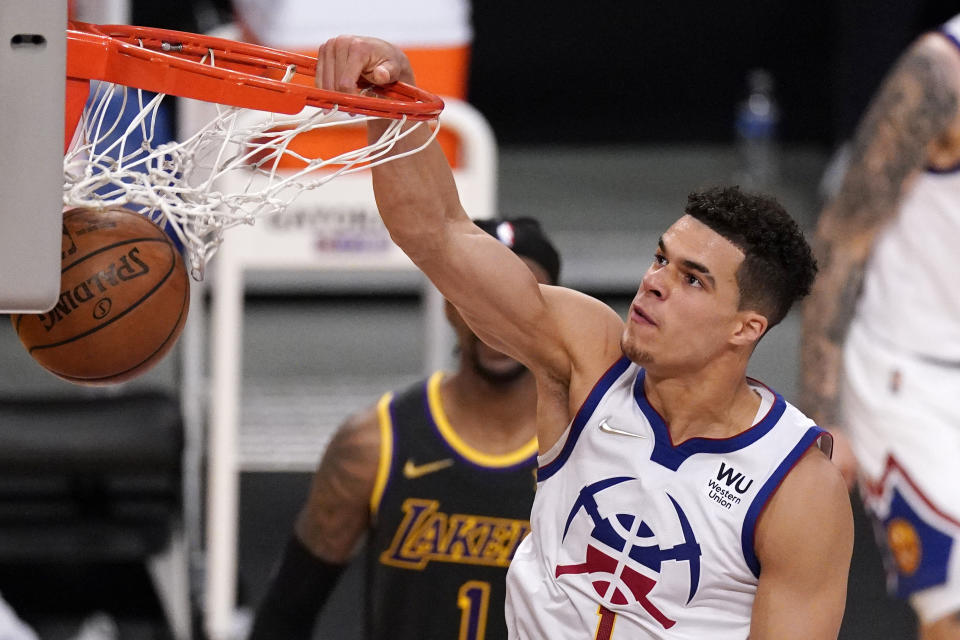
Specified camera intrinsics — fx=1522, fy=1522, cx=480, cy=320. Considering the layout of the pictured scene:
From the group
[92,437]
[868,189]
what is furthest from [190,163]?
[92,437]

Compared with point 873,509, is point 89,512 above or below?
below

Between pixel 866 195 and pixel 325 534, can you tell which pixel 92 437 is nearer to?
pixel 325 534

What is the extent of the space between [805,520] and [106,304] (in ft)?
3.40

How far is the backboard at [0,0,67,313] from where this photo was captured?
5.81 ft

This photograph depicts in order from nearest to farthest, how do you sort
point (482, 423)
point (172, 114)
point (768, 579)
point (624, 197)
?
point (768, 579) → point (482, 423) → point (172, 114) → point (624, 197)

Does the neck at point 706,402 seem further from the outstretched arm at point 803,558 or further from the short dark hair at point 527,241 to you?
the short dark hair at point 527,241

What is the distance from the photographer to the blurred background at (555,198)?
490 cm

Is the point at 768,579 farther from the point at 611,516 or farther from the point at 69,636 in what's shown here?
the point at 69,636

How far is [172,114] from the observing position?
8023 millimetres

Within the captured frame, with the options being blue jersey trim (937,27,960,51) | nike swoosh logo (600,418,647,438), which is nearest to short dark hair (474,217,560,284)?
nike swoosh logo (600,418,647,438)

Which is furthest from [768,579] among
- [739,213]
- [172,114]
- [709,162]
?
[709,162]

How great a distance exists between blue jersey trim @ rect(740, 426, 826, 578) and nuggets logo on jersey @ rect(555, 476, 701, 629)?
0.23ft

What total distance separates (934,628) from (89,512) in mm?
2714

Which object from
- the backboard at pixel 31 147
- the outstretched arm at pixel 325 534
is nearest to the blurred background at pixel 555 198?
the outstretched arm at pixel 325 534
